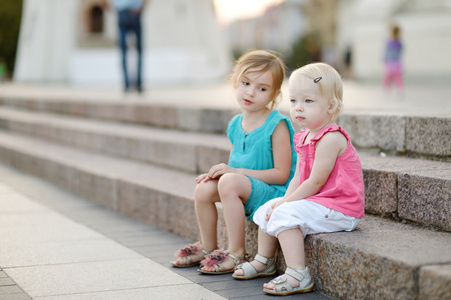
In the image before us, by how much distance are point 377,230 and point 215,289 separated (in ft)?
2.87

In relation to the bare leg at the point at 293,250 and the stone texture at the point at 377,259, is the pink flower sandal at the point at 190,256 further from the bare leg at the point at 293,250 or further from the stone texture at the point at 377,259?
the stone texture at the point at 377,259

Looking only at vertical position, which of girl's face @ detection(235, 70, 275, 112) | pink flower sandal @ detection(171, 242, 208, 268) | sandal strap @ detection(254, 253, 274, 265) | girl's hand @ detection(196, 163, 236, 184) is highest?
girl's face @ detection(235, 70, 275, 112)

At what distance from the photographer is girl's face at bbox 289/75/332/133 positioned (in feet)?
10.6

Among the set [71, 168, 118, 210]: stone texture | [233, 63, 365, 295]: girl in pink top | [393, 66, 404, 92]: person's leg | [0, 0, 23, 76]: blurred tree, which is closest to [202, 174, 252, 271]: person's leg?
[233, 63, 365, 295]: girl in pink top

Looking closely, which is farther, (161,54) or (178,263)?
(161,54)

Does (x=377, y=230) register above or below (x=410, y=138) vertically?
below

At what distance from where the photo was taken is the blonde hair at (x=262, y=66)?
363 centimetres

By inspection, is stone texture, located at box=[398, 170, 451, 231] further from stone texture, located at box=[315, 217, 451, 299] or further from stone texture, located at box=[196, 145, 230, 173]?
stone texture, located at box=[196, 145, 230, 173]

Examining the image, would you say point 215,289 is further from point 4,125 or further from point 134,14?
point 4,125

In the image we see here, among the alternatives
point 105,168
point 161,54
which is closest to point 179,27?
point 161,54

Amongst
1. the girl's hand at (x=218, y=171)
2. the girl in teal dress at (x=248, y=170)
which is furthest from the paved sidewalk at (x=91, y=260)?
the girl's hand at (x=218, y=171)

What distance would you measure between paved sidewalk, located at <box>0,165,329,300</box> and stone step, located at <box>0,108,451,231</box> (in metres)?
0.71

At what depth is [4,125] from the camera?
11.4 metres

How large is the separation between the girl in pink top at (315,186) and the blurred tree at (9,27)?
44023 millimetres
